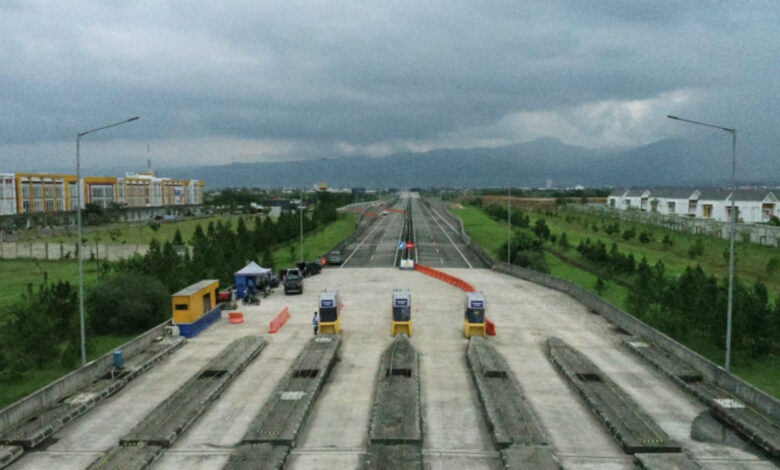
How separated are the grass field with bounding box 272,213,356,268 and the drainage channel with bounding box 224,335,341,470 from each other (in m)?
37.6

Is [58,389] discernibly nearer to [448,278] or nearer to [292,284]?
[292,284]

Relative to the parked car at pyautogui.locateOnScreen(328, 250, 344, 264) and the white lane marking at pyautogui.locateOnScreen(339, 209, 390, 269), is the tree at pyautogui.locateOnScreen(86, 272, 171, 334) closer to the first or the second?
the white lane marking at pyautogui.locateOnScreen(339, 209, 390, 269)

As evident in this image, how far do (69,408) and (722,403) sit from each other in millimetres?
22074

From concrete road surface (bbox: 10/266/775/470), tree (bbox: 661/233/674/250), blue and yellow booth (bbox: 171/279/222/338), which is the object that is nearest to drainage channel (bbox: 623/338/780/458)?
concrete road surface (bbox: 10/266/775/470)

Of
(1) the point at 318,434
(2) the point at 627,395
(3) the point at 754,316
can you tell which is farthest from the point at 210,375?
(3) the point at 754,316

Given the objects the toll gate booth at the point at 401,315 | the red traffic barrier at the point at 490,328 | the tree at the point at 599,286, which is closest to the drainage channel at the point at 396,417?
the toll gate booth at the point at 401,315

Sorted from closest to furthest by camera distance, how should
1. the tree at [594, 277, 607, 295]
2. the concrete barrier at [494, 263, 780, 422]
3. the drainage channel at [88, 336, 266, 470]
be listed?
the drainage channel at [88, 336, 266, 470] < the concrete barrier at [494, 263, 780, 422] < the tree at [594, 277, 607, 295]

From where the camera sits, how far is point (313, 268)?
52250 millimetres

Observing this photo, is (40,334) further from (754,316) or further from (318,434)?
(754,316)

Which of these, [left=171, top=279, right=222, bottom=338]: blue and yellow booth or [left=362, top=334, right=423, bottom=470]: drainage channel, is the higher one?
[left=171, top=279, right=222, bottom=338]: blue and yellow booth

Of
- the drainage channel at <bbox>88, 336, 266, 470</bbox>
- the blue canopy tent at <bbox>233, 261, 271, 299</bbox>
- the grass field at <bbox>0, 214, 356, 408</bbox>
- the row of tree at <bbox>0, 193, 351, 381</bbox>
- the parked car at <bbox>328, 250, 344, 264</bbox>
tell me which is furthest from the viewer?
the parked car at <bbox>328, 250, 344, 264</bbox>

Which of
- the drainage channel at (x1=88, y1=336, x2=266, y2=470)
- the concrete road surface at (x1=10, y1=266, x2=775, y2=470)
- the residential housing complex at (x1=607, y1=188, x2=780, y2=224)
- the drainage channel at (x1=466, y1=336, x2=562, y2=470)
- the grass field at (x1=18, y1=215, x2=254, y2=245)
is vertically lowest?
the concrete road surface at (x1=10, y1=266, x2=775, y2=470)

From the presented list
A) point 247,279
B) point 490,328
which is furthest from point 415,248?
point 490,328

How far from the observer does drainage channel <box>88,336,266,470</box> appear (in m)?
16.1
